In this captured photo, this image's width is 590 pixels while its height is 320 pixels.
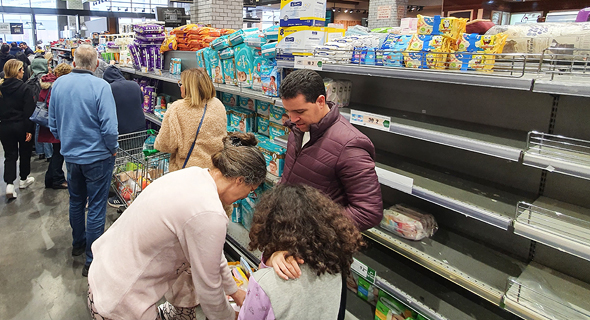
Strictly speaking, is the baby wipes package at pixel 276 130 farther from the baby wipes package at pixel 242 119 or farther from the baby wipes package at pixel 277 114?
the baby wipes package at pixel 242 119

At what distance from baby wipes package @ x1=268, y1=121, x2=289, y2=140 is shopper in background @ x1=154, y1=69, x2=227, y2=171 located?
41 centimetres

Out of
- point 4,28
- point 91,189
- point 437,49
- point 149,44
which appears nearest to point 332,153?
point 437,49

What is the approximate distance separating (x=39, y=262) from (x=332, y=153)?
3544 mm

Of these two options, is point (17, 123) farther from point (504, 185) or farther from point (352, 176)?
point (504, 185)

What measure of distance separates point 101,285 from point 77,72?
2.35m

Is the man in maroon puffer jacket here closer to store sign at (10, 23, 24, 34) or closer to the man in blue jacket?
the man in blue jacket

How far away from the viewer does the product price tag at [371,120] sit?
1.97 metres

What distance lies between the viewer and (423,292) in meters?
2.09

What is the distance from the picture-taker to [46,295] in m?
3.19

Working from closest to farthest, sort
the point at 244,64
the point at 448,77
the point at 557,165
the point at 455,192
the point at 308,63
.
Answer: the point at 557,165
the point at 448,77
the point at 455,192
the point at 308,63
the point at 244,64

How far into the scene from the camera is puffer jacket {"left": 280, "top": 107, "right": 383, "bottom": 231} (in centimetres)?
173

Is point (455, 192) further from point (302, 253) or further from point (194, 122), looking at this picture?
point (194, 122)

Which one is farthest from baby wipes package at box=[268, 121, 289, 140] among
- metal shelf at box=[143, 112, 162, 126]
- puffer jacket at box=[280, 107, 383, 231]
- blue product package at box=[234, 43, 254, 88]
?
metal shelf at box=[143, 112, 162, 126]

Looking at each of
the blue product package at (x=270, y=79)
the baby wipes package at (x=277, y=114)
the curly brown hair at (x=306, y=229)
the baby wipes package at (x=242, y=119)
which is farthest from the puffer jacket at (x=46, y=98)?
the curly brown hair at (x=306, y=229)
